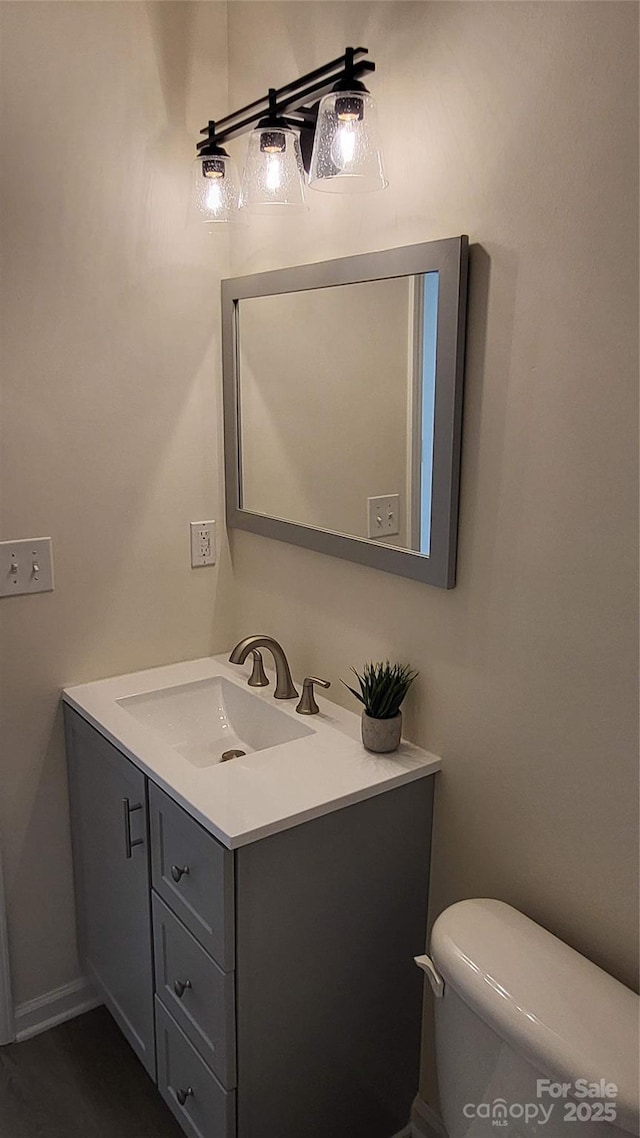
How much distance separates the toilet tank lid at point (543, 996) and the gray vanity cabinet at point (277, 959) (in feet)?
0.72

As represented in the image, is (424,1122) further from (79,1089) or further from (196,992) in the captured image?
(79,1089)

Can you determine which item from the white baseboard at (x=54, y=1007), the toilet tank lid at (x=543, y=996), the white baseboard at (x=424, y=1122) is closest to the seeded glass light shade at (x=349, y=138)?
the toilet tank lid at (x=543, y=996)

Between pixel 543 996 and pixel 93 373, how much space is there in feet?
4.93

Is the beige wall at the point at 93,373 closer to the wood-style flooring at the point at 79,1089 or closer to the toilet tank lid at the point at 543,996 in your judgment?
the wood-style flooring at the point at 79,1089

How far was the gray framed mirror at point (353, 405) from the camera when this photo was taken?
1474 mm

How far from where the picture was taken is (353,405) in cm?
172

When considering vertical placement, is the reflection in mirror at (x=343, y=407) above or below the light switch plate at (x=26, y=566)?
above

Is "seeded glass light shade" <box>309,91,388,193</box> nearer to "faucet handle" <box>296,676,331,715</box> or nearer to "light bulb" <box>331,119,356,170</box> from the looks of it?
"light bulb" <box>331,119,356,170</box>

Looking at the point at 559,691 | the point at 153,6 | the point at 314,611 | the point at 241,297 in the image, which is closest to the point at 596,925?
the point at 559,691

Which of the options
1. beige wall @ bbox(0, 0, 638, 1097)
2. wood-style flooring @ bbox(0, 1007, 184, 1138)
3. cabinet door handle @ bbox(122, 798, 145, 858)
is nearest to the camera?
beige wall @ bbox(0, 0, 638, 1097)

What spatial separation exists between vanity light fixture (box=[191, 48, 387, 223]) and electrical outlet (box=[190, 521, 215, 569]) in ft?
2.34

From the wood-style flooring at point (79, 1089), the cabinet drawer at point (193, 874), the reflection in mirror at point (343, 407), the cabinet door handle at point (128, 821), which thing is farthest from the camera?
the wood-style flooring at point (79, 1089)

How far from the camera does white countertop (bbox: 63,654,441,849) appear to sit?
1.42 m

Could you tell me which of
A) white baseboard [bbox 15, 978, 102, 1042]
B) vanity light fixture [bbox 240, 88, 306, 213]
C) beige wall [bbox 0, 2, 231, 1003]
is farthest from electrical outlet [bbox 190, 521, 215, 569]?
white baseboard [bbox 15, 978, 102, 1042]
